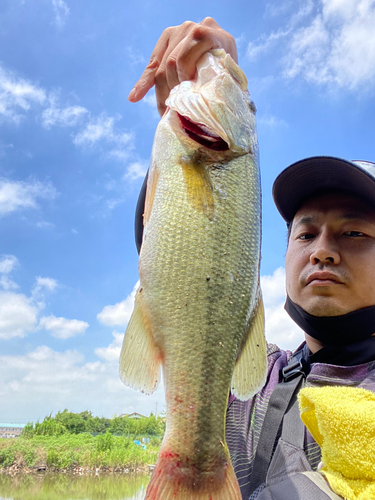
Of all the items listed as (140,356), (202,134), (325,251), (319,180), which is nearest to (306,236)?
(325,251)

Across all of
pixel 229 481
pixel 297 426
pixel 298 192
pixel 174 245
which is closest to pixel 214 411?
pixel 229 481

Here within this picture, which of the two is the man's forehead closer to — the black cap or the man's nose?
the black cap

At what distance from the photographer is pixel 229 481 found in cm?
123

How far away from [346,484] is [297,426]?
24.4 inches

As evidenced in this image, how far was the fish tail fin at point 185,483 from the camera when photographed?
45.6 inches

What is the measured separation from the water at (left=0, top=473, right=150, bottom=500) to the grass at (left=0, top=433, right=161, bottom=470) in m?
0.97

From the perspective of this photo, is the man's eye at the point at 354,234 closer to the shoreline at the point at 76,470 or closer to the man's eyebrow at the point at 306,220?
the man's eyebrow at the point at 306,220

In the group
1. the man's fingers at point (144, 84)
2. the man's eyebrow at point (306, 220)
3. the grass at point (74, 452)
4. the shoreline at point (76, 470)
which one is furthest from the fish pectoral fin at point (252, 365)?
the shoreline at point (76, 470)

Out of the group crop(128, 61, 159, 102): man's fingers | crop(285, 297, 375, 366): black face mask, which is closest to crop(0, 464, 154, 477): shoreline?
crop(285, 297, 375, 366): black face mask

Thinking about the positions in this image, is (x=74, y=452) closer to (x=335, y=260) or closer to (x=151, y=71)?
(x=335, y=260)

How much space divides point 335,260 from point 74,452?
26714mm

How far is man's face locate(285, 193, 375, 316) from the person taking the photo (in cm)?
224

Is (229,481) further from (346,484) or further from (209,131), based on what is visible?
(209,131)

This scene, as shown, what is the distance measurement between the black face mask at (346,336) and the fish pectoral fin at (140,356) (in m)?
1.26
